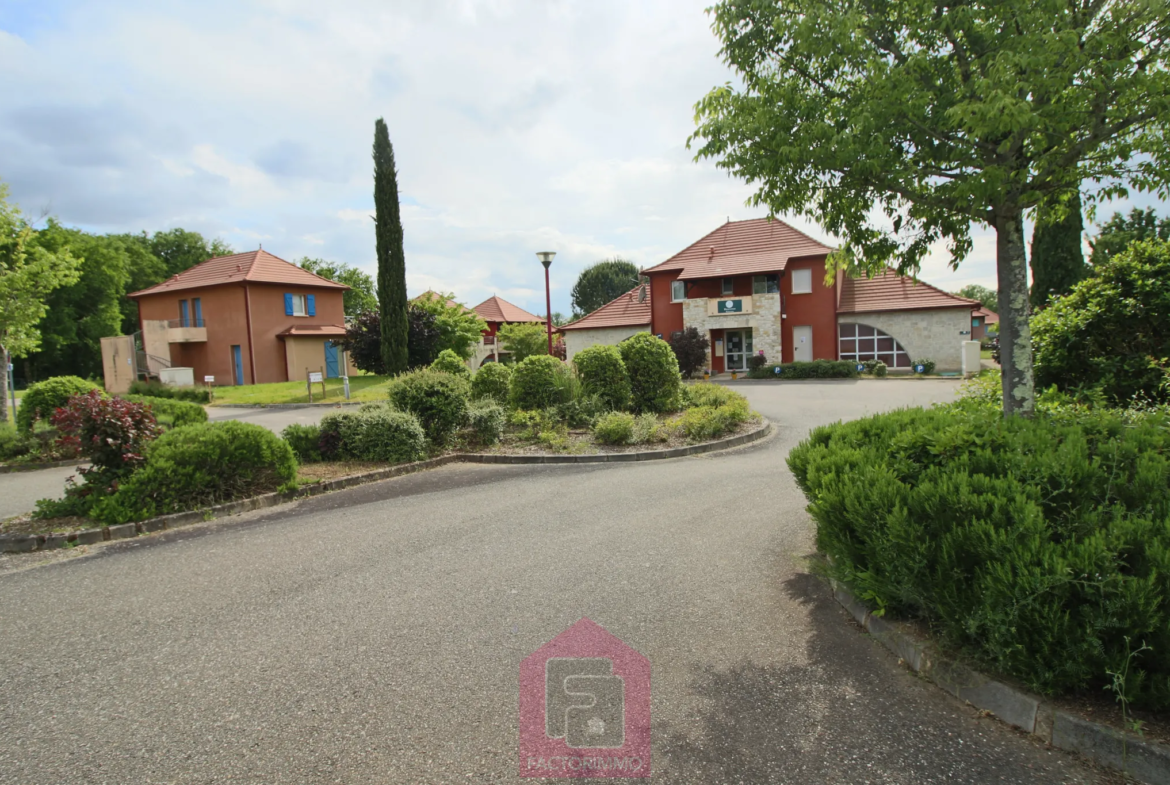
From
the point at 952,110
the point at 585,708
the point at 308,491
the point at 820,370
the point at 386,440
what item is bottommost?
the point at 585,708

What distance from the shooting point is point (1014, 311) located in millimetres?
5133

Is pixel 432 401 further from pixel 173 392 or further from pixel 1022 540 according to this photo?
pixel 173 392

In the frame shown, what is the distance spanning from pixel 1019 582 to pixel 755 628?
163 cm

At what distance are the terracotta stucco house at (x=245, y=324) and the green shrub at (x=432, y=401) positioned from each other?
2469 centimetres

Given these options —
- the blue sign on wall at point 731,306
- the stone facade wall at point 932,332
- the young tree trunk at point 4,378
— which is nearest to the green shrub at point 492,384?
the young tree trunk at point 4,378

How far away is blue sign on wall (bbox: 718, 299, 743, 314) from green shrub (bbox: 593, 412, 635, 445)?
2248 cm

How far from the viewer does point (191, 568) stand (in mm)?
5590

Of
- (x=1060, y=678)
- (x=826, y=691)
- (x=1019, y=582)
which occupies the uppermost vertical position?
(x=1019, y=582)

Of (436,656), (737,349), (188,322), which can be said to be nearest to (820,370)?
(737,349)

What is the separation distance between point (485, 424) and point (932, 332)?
2614cm

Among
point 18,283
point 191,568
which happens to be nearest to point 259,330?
point 18,283

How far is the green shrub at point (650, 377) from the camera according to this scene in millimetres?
14453

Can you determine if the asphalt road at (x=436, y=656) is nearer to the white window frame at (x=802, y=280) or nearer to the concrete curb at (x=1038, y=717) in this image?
the concrete curb at (x=1038, y=717)

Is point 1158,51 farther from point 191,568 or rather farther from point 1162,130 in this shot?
point 191,568
